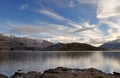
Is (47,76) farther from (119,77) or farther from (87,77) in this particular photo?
(119,77)

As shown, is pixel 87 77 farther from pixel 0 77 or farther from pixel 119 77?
pixel 0 77

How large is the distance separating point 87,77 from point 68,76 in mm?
4849

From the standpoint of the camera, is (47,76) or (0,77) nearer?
(47,76)

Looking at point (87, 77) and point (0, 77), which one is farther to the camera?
point (0, 77)

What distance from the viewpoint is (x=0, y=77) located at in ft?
194

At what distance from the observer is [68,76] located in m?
54.3

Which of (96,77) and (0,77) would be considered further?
(0,77)

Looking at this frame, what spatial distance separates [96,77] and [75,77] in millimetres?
5253

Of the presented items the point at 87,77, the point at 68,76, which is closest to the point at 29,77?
the point at 68,76

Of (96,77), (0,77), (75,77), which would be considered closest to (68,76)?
(75,77)

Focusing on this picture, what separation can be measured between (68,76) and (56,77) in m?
3.88

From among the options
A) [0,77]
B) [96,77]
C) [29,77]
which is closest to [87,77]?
[96,77]

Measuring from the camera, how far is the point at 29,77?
57250 mm

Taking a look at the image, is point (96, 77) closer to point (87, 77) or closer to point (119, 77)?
point (87, 77)
